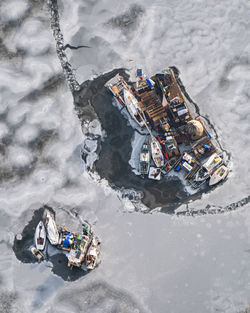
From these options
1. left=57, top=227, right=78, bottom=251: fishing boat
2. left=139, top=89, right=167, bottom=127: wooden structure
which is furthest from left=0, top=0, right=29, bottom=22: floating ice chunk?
left=57, top=227, right=78, bottom=251: fishing boat

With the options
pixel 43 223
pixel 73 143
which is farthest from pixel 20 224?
pixel 73 143

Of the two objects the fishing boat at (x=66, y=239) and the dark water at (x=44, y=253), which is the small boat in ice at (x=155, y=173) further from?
the dark water at (x=44, y=253)

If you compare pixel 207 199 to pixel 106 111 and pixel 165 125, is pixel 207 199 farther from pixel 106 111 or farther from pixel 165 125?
pixel 106 111

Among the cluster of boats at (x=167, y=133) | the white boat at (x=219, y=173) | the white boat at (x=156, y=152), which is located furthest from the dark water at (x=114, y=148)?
the white boat at (x=219, y=173)

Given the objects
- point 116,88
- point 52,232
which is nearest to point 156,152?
point 116,88

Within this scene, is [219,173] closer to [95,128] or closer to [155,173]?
[155,173]

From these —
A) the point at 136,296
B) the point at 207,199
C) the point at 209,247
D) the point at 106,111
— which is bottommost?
the point at 136,296

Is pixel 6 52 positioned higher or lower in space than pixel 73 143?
higher
